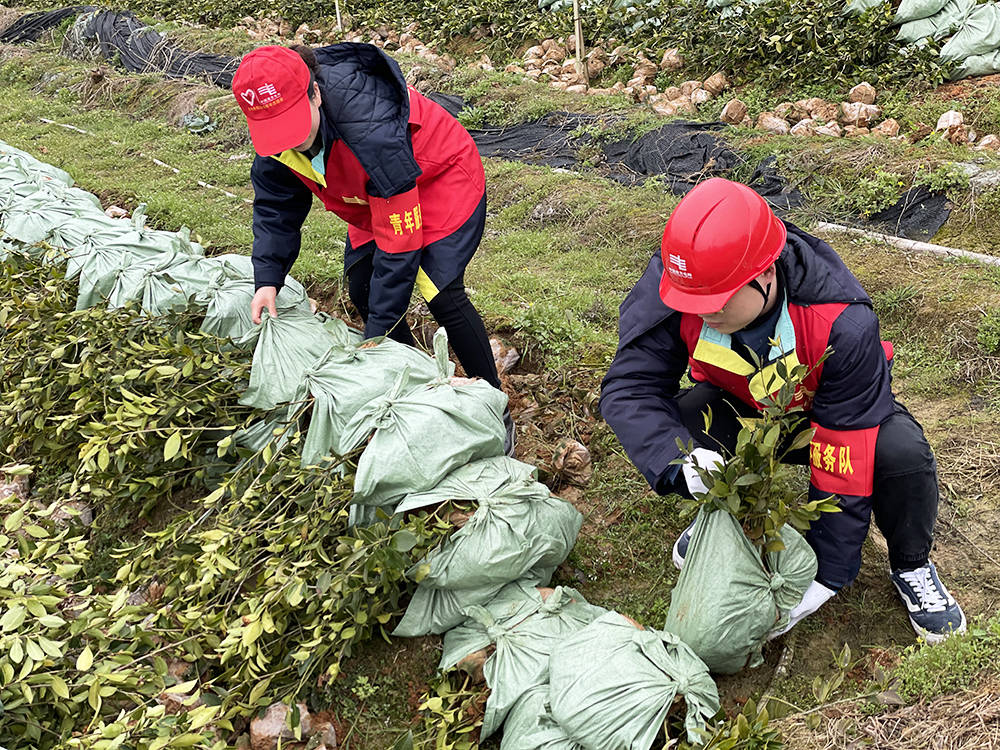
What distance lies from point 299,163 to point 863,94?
4585 mm

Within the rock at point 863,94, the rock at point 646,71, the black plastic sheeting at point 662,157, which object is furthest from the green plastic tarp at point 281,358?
the rock at point 646,71

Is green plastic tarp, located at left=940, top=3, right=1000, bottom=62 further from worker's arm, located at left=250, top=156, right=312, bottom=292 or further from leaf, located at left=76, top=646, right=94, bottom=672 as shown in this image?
leaf, located at left=76, top=646, right=94, bottom=672

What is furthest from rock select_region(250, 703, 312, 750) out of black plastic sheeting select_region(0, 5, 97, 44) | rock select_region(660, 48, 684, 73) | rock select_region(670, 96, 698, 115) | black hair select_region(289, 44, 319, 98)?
black plastic sheeting select_region(0, 5, 97, 44)

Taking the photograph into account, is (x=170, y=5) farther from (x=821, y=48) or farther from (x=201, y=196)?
(x=821, y=48)

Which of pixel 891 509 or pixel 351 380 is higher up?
pixel 351 380

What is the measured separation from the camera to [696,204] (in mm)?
1692

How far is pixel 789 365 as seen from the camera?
66.1 inches

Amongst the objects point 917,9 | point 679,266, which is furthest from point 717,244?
point 917,9

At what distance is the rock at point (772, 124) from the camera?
524 cm

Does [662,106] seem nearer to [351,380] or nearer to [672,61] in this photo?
[672,61]

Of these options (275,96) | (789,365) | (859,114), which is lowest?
(859,114)

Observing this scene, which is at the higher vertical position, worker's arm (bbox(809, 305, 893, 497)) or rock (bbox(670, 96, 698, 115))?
worker's arm (bbox(809, 305, 893, 497))

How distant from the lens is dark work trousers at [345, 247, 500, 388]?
2.52m

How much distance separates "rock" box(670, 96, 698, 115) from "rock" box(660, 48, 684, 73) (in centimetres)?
70
